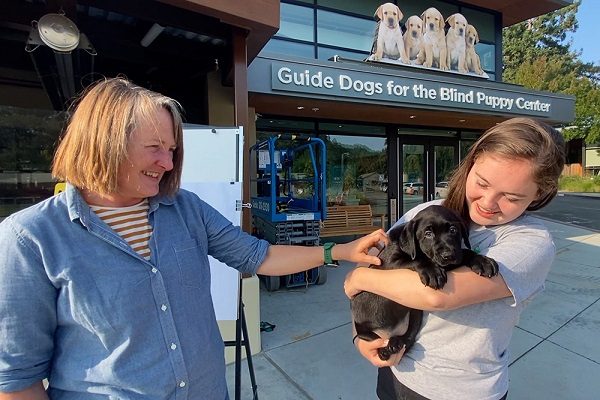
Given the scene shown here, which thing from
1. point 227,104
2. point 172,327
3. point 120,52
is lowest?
point 172,327

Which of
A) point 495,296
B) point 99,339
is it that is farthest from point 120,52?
point 495,296

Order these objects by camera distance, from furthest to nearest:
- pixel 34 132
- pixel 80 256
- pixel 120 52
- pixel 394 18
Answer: pixel 394 18 → pixel 34 132 → pixel 120 52 → pixel 80 256

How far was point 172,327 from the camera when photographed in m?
1.05

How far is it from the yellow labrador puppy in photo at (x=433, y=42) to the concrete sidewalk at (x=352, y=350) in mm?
5041

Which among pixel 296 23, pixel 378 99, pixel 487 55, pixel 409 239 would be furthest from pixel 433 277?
pixel 487 55

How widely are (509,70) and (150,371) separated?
130 ft

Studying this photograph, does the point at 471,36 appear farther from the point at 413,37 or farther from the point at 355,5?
the point at 355,5

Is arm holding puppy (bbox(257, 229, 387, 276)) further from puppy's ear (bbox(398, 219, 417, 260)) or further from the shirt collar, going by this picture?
the shirt collar

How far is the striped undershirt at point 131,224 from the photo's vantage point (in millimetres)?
1060

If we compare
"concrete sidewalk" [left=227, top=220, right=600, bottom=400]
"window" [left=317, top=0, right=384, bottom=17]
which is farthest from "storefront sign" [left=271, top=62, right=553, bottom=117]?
"concrete sidewalk" [left=227, top=220, right=600, bottom=400]

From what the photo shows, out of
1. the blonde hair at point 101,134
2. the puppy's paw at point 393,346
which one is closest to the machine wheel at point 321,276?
the puppy's paw at point 393,346

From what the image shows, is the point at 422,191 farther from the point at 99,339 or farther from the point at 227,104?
the point at 99,339

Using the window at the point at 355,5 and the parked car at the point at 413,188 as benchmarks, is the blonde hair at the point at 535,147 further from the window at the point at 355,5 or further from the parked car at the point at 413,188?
the parked car at the point at 413,188

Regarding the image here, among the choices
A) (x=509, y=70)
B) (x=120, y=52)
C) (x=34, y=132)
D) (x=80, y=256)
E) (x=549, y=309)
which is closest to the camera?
(x=80, y=256)
